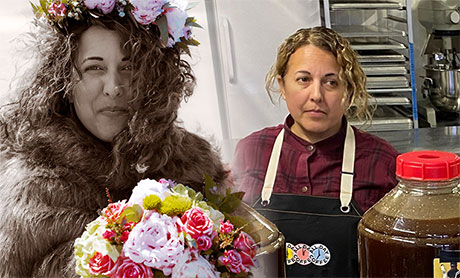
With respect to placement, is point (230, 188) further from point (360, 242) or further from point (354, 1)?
point (354, 1)

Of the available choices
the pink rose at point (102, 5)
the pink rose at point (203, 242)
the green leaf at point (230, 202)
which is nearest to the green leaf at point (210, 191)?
the green leaf at point (230, 202)

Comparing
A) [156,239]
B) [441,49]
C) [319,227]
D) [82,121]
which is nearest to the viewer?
[156,239]

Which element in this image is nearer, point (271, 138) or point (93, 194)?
point (93, 194)

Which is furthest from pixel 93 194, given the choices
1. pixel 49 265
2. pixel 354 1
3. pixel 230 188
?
pixel 354 1

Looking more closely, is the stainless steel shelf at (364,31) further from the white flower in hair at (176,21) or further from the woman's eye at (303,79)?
the white flower in hair at (176,21)

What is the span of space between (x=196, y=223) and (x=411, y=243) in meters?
0.34

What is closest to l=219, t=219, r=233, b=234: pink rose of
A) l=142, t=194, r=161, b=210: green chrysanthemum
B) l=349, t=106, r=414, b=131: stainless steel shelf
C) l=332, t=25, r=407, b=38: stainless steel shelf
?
l=142, t=194, r=161, b=210: green chrysanthemum

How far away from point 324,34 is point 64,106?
49cm

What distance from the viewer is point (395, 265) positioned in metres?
1.10

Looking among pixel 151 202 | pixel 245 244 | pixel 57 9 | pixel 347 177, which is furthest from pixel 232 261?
pixel 57 9

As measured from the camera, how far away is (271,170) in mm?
1266

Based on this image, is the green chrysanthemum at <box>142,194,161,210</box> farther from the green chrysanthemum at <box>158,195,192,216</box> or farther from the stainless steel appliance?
the stainless steel appliance

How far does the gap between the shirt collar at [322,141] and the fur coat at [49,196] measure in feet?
1.04

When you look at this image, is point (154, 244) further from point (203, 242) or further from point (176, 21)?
point (176, 21)
